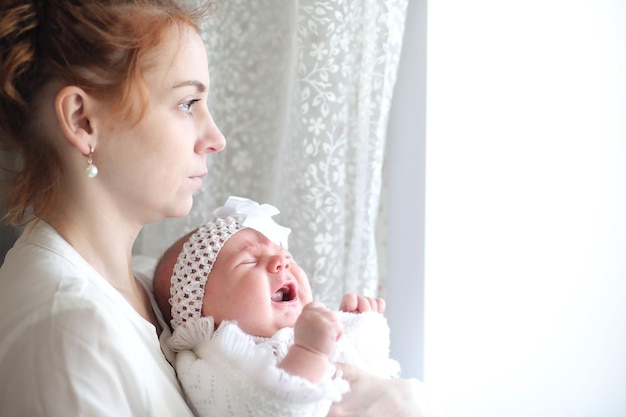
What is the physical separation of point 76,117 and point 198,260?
1.21ft

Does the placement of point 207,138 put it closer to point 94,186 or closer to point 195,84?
point 195,84

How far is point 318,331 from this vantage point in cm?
111

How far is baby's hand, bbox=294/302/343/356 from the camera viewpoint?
A: 111 cm

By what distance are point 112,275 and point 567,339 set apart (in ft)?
3.86

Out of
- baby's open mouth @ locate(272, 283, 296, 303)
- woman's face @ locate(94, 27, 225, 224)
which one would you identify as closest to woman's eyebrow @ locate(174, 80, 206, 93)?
woman's face @ locate(94, 27, 225, 224)

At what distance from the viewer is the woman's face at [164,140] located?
121 centimetres

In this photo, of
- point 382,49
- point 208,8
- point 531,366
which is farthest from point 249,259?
point 531,366

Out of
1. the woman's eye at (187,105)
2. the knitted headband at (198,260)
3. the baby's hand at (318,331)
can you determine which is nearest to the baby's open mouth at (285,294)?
the knitted headband at (198,260)

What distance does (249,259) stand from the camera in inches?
53.4

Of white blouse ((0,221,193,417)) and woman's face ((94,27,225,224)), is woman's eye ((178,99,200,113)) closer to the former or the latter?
woman's face ((94,27,225,224))

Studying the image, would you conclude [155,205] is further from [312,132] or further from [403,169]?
[403,169]

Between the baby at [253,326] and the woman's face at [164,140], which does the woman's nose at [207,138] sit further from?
the baby at [253,326]

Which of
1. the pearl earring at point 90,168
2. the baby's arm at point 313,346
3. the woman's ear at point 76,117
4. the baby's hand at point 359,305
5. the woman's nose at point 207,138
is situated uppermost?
the woman's ear at point 76,117

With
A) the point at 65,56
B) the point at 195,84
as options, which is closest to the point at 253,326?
the point at 195,84
